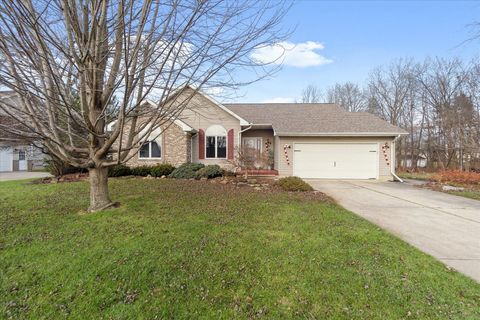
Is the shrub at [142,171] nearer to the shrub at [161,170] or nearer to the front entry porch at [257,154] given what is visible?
the shrub at [161,170]

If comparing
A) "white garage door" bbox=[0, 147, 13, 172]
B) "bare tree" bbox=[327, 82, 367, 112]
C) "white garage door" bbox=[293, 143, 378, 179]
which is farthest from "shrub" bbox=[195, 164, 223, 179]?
"bare tree" bbox=[327, 82, 367, 112]

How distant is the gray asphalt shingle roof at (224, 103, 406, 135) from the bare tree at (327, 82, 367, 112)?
16.4 meters

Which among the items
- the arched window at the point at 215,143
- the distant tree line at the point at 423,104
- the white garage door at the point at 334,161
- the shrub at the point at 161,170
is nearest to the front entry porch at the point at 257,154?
the arched window at the point at 215,143

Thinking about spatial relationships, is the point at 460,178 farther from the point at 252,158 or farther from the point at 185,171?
the point at 185,171

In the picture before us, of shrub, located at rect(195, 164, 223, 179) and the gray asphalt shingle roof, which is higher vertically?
the gray asphalt shingle roof

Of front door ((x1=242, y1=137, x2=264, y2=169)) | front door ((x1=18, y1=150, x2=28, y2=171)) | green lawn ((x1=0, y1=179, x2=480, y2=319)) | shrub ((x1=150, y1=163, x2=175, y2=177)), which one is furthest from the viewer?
front door ((x1=18, y1=150, x2=28, y2=171))

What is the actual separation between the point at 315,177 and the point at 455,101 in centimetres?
2134

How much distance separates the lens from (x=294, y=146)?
14.7 metres

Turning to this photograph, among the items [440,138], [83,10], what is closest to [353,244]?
[83,10]

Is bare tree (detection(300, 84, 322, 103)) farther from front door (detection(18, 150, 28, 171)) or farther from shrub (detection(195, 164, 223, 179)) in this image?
front door (detection(18, 150, 28, 171))

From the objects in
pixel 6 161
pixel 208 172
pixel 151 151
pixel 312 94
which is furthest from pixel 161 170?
pixel 312 94

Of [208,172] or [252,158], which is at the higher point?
[252,158]

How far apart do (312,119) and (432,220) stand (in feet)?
36.0

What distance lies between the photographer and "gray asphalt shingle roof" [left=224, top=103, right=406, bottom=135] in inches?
567
